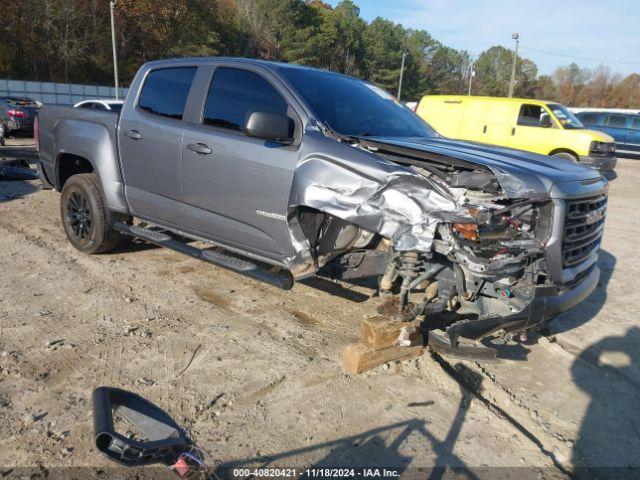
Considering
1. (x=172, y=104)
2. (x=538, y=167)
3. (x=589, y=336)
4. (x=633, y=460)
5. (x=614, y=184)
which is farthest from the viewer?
(x=614, y=184)

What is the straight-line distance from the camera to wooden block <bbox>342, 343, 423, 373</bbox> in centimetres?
335

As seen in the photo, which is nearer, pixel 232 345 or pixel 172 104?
pixel 232 345

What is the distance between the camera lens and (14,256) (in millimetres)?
5340

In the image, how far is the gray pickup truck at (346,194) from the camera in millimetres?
3092

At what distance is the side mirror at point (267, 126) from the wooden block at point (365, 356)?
1515mm

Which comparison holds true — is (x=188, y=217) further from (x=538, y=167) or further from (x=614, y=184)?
(x=614, y=184)

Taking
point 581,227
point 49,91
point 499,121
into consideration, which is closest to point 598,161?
point 499,121

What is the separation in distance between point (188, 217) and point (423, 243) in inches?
86.5

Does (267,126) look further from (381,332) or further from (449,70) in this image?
(449,70)

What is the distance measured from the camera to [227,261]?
4.06 metres

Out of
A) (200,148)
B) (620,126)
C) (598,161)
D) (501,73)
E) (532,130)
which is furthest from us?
(501,73)

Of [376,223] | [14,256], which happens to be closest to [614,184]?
[376,223]

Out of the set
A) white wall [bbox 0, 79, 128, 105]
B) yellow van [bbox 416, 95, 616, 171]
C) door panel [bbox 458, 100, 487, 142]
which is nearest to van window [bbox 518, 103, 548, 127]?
yellow van [bbox 416, 95, 616, 171]

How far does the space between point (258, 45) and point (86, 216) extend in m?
54.6
